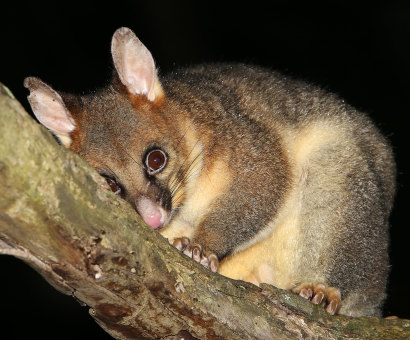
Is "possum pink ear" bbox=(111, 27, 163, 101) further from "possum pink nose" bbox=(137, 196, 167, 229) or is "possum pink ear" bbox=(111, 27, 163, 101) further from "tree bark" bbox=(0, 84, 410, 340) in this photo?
"tree bark" bbox=(0, 84, 410, 340)

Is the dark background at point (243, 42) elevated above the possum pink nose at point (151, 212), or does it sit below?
above

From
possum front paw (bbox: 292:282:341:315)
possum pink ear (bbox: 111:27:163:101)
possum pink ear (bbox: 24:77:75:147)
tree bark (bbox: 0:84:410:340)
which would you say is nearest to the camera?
tree bark (bbox: 0:84:410:340)

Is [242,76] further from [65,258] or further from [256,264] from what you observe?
[65,258]

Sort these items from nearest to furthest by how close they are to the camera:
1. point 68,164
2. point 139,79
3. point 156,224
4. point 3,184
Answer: point 3,184 < point 68,164 < point 156,224 < point 139,79

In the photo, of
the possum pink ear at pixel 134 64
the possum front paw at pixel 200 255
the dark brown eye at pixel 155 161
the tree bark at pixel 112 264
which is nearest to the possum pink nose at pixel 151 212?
the dark brown eye at pixel 155 161

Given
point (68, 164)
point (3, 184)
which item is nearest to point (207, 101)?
point (68, 164)

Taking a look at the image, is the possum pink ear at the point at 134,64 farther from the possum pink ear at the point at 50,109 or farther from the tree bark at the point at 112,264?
the tree bark at the point at 112,264

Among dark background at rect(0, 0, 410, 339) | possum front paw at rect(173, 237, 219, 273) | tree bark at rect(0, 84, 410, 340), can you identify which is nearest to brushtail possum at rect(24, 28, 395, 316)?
possum front paw at rect(173, 237, 219, 273)
